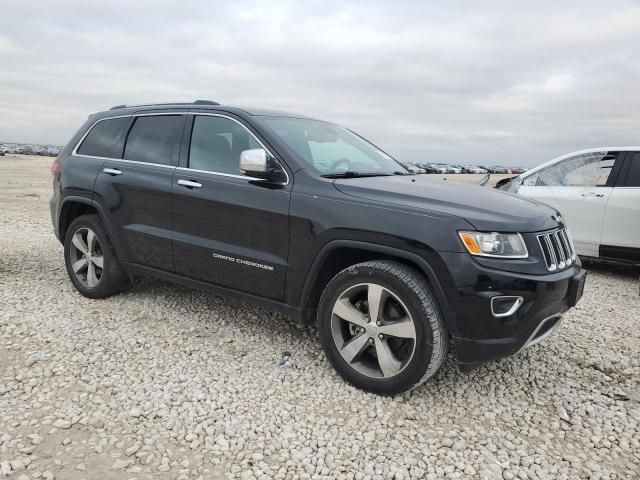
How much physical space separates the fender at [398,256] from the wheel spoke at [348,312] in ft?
0.80

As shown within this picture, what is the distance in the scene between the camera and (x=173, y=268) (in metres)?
3.93

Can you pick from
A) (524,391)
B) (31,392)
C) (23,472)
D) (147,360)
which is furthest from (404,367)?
(31,392)

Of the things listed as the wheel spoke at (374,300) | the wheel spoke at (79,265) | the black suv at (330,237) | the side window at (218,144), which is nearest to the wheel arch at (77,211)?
the black suv at (330,237)

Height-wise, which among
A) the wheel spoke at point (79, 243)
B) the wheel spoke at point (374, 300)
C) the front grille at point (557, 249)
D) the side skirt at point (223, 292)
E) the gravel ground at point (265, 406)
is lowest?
the gravel ground at point (265, 406)

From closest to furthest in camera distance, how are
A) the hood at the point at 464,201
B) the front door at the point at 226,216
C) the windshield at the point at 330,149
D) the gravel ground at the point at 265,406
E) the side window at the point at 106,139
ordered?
the gravel ground at the point at 265,406, the hood at the point at 464,201, the front door at the point at 226,216, the windshield at the point at 330,149, the side window at the point at 106,139

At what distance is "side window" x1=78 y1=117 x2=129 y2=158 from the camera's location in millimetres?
4445

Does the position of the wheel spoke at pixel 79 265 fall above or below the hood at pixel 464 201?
below

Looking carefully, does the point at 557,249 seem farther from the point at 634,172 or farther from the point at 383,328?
the point at 634,172

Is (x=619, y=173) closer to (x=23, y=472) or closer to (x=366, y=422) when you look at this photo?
(x=366, y=422)

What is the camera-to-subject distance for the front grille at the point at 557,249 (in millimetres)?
2860

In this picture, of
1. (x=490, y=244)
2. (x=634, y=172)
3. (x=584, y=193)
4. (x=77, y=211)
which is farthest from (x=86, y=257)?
(x=634, y=172)

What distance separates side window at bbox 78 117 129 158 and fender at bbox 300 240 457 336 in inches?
90.7

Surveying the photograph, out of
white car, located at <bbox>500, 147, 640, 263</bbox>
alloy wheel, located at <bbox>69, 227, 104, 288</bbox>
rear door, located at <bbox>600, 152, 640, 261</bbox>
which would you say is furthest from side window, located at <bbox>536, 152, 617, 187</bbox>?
alloy wheel, located at <bbox>69, 227, 104, 288</bbox>

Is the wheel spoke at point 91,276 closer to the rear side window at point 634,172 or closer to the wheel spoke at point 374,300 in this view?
the wheel spoke at point 374,300
